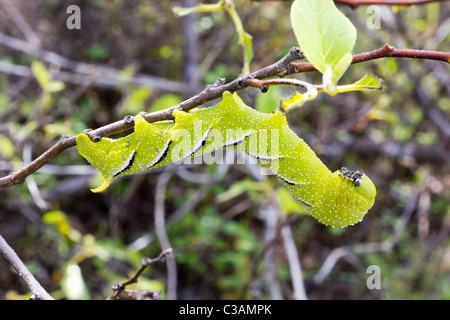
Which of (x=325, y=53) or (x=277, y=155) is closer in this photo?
(x=325, y=53)

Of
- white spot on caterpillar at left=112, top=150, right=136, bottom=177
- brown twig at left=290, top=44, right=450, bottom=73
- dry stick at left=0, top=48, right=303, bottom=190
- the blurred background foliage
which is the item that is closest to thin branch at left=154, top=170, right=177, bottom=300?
the blurred background foliage

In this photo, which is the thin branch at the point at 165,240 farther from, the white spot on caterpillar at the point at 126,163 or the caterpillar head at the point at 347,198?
the caterpillar head at the point at 347,198

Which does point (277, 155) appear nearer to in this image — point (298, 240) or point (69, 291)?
point (69, 291)

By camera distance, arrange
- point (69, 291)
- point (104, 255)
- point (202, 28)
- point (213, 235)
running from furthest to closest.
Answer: point (202, 28)
point (213, 235)
point (104, 255)
point (69, 291)

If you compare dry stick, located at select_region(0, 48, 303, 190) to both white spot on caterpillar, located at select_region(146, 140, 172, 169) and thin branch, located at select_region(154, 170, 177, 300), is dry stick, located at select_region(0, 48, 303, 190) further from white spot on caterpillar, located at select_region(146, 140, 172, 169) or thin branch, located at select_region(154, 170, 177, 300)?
thin branch, located at select_region(154, 170, 177, 300)

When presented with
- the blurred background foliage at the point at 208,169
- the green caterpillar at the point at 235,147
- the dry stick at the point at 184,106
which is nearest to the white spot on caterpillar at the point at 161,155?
the green caterpillar at the point at 235,147

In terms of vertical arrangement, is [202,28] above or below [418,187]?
above

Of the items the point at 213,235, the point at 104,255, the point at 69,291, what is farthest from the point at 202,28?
the point at 69,291
